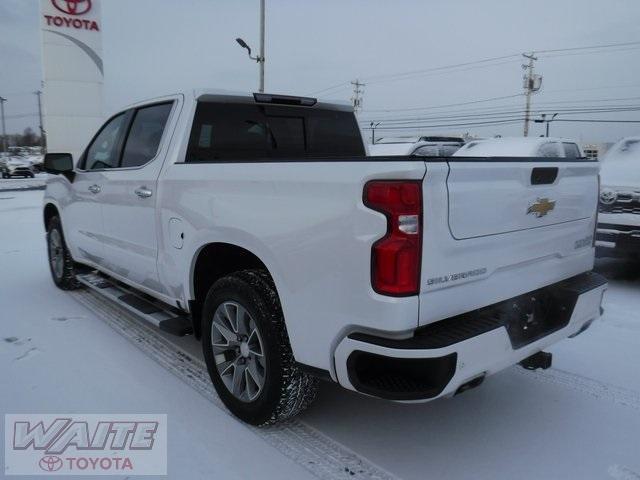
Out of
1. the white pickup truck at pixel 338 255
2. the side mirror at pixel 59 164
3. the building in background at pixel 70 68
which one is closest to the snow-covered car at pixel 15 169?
the building in background at pixel 70 68

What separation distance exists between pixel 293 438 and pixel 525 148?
26.3ft

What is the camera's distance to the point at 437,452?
263 cm

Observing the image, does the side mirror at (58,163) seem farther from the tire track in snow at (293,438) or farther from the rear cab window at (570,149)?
the rear cab window at (570,149)

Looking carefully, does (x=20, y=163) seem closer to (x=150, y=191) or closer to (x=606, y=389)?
(x=150, y=191)

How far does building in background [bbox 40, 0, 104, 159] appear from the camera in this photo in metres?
21.1

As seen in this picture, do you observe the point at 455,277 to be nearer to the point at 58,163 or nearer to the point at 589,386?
the point at 589,386

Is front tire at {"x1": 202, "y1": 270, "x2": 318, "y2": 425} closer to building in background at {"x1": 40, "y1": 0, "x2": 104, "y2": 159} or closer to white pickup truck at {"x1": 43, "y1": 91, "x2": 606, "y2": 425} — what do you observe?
white pickup truck at {"x1": 43, "y1": 91, "x2": 606, "y2": 425}

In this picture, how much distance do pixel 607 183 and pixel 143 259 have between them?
541 cm

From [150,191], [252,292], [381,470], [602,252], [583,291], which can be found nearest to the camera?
[381,470]

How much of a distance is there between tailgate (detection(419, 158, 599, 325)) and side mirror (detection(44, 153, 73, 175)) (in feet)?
12.9

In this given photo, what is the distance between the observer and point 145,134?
12.7 feet

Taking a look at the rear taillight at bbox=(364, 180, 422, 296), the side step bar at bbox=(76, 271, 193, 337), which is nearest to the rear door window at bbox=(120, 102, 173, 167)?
the side step bar at bbox=(76, 271, 193, 337)

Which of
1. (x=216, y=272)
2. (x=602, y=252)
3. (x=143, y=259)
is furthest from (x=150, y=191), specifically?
(x=602, y=252)

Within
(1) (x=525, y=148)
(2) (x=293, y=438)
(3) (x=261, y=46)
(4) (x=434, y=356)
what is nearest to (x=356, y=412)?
(2) (x=293, y=438)
